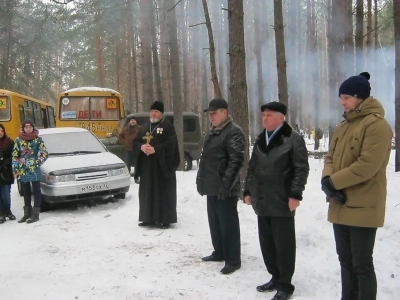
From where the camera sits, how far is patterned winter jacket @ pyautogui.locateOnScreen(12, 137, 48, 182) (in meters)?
7.73

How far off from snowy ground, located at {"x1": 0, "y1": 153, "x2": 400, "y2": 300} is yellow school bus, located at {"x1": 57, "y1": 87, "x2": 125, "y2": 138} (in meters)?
11.0

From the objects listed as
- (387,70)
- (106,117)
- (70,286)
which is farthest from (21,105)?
(387,70)

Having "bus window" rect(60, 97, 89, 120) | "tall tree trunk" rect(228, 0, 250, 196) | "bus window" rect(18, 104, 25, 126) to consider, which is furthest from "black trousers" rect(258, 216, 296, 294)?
"bus window" rect(18, 104, 25, 126)

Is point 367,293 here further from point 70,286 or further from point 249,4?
point 249,4

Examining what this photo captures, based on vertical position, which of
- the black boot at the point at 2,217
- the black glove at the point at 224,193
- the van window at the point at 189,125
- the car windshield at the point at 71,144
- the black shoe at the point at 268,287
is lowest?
the black shoe at the point at 268,287

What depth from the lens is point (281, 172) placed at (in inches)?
163

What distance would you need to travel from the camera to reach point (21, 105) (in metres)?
18.5

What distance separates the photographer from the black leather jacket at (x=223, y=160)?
4953 mm

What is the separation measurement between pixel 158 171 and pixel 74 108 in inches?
518

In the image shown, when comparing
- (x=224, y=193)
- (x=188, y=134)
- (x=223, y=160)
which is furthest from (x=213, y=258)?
(x=188, y=134)

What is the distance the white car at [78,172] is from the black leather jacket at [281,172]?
5091 mm

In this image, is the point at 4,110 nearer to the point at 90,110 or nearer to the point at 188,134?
the point at 90,110

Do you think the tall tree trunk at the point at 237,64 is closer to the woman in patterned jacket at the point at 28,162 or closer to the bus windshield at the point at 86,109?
the woman in patterned jacket at the point at 28,162

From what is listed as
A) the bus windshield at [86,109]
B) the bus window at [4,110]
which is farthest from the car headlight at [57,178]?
the bus windshield at [86,109]
